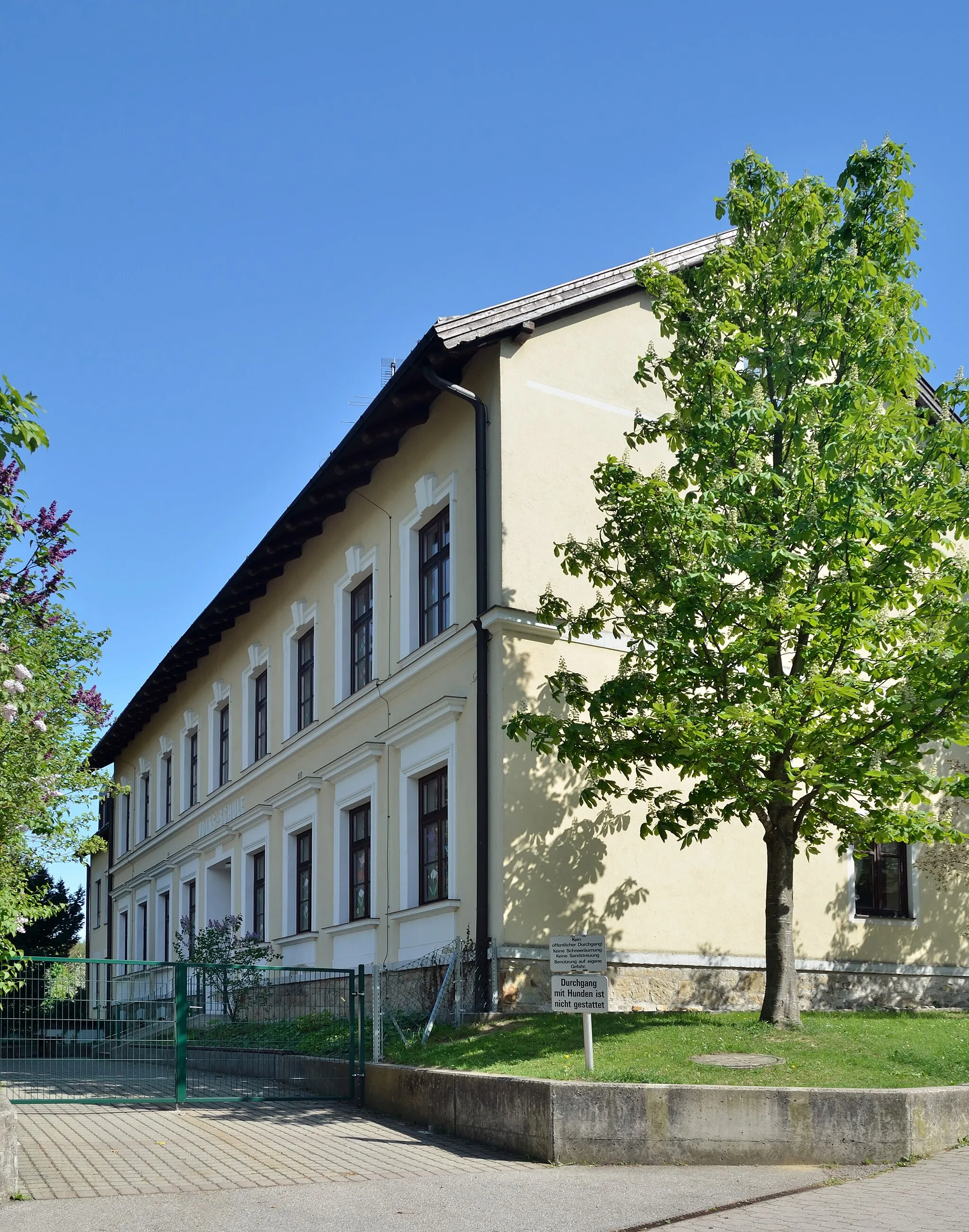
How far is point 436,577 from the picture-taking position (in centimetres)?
1745

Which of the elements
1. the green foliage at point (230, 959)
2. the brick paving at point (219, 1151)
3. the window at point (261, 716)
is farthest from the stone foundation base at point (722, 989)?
the window at point (261, 716)

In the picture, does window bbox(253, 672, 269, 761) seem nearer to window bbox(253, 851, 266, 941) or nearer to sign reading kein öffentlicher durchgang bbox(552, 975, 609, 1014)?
window bbox(253, 851, 266, 941)

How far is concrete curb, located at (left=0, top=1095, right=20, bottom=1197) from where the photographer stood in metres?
8.62

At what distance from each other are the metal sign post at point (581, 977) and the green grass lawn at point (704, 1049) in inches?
17.5

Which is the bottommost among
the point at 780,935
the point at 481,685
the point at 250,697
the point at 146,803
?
the point at 780,935

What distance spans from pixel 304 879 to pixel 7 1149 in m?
12.4

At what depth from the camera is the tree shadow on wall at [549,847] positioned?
1461 centimetres

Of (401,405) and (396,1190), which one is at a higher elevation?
(401,405)

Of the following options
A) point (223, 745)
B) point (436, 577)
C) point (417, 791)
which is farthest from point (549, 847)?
point (223, 745)

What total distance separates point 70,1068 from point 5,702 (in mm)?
3547

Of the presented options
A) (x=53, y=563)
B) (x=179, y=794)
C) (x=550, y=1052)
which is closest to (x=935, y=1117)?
(x=550, y=1052)

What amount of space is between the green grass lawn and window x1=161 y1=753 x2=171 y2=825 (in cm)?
1892

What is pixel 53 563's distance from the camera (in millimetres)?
18984

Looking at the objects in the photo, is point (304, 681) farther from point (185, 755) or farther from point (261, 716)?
point (185, 755)
